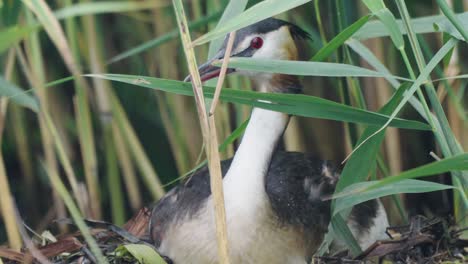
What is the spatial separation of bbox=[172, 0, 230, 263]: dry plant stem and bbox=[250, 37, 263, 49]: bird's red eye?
79 centimetres

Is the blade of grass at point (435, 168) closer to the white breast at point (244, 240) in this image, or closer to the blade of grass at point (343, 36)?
the blade of grass at point (343, 36)

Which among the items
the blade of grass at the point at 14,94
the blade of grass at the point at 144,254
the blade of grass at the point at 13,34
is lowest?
the blade of grass at the point at 144,254

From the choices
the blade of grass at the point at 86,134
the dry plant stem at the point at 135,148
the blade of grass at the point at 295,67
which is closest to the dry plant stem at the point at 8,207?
the blade of grass at the point at 86,134

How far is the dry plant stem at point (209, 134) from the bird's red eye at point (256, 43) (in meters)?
0.79

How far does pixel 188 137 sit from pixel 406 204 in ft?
3.62

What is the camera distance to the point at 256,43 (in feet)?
10.1

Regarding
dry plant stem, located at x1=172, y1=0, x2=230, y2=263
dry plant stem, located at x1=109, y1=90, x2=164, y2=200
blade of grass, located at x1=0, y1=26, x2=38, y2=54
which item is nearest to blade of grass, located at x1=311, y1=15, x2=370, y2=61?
dry plant stem, located at x1=172, y1=0, x2=230, y2=263

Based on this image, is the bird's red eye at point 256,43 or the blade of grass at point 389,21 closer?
the blade of grass at point 389,21

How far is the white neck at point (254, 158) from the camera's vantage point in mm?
2967

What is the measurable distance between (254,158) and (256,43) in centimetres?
37

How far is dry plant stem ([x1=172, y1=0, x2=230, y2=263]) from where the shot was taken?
88.6 inches

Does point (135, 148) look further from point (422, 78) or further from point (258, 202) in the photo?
point (422, 78)

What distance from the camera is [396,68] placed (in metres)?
4.35

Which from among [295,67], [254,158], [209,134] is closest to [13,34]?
[209,134]
